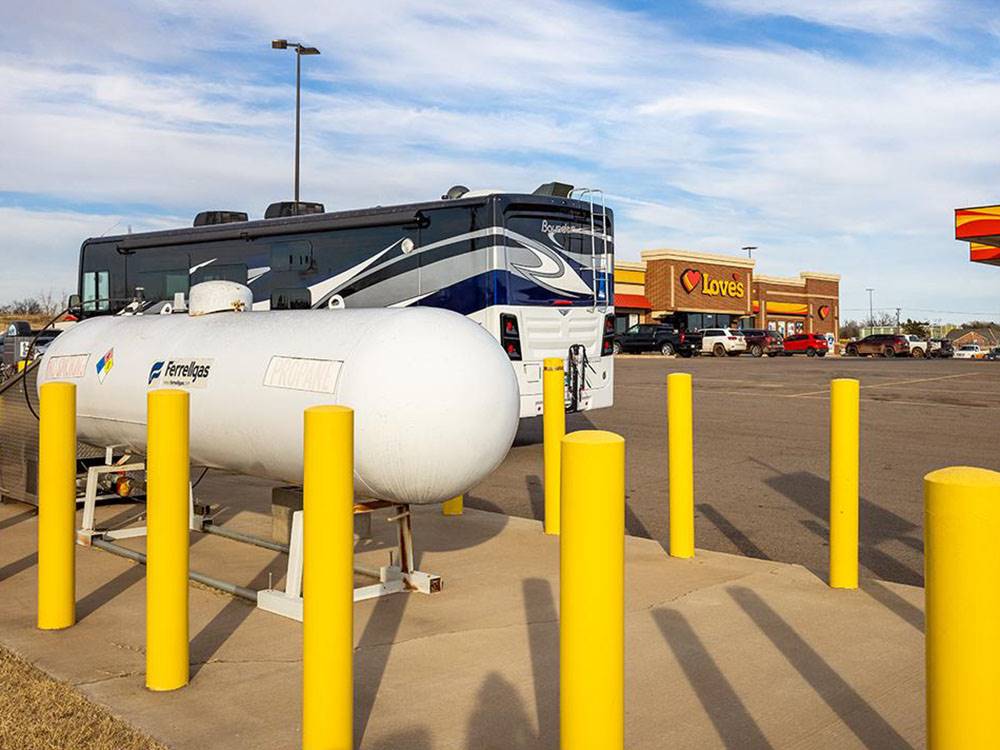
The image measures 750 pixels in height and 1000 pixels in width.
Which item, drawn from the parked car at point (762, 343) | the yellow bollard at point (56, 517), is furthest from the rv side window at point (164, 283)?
the parked car at point (762, 343)

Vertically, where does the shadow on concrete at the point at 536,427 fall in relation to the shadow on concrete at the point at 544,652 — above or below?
above

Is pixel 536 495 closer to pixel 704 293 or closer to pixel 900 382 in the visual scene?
pixel 900 382

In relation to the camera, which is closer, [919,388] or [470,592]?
[470,592]

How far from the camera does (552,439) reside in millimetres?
8227

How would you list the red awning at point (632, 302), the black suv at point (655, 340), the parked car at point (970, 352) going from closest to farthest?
the black suv at point (655, 340) → the parked car at point (970, 352) → the red awning at point (632, 302)

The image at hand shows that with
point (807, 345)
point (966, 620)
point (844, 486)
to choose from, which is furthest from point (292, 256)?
point (807, 345)

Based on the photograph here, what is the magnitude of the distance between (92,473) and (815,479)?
24.1 feet

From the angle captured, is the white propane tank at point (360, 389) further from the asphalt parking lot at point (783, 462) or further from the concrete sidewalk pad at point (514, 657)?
the asphalt parking lot at point (783, 462)

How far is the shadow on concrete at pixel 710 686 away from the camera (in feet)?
A: 13.3

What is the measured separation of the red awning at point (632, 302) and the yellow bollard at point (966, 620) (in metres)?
55.7

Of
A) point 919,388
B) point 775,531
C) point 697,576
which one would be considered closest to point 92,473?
point 697,576

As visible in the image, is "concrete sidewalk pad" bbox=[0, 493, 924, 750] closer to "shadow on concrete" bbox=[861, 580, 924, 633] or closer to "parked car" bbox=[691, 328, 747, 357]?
"shadow on concrete" bbox=[861, 580, 924, 633]

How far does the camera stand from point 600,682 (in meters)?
2.92

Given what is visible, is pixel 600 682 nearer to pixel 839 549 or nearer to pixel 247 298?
pixel 839 549
